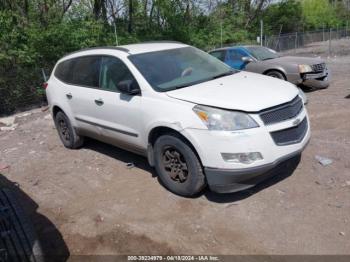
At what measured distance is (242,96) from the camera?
3.75m

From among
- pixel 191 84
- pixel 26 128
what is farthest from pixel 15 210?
pixel 26 128

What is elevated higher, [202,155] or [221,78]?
[221,78]

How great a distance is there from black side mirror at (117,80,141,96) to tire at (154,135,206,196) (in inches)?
26.4

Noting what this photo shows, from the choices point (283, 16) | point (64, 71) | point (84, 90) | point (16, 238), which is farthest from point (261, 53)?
point (283, 16)

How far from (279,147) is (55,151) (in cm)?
428

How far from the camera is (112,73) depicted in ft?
15.9

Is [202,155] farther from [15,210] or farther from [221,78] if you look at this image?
[15,210]

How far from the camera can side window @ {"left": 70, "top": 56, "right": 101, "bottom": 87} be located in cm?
512

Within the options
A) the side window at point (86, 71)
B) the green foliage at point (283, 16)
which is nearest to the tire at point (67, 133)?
the side window at point (86, 71)

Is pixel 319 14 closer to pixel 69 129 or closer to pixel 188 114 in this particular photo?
pixel 69 129

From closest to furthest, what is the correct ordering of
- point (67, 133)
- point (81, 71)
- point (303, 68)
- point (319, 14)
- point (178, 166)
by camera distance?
1. point (178, 166)
2. point (81, 71)
3. point (67, 133)
4. point (303, 68)
5. point (319, 14)

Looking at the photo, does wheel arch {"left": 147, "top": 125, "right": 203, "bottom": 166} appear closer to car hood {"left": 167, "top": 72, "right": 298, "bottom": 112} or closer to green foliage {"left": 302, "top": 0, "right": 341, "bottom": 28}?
car hood {"left": 167, "top": 72, "right": 298, "bottom": 112}

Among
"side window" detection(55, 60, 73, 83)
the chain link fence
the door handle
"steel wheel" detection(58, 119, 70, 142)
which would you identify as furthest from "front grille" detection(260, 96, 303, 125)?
the chain link fence

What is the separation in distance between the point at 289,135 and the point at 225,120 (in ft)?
2.44
